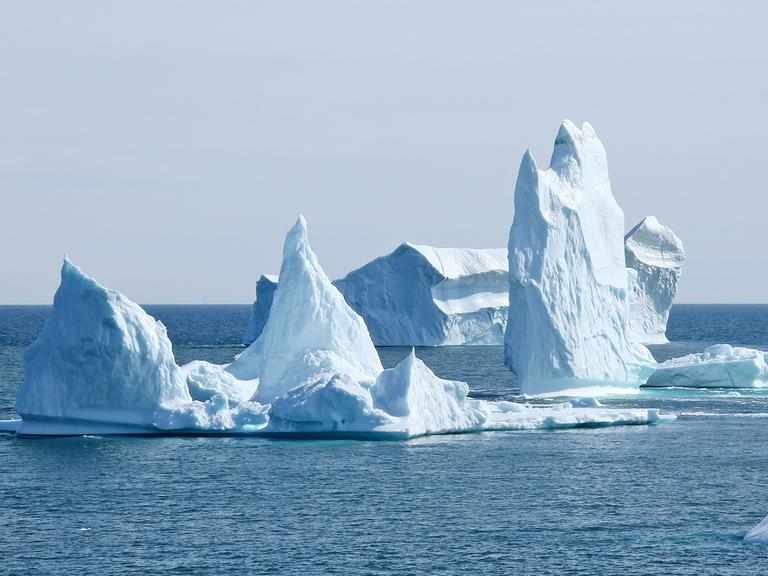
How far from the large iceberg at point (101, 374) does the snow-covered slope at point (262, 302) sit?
144 feet

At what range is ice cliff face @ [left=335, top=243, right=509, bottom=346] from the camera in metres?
83.5

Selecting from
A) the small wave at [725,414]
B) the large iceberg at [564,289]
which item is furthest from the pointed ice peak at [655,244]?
the small wave at [725,414]

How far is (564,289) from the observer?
49.8 m

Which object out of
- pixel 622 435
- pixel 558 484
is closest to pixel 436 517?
pixel 558 484

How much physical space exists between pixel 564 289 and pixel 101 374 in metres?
19.4

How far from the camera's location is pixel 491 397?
1933 inches

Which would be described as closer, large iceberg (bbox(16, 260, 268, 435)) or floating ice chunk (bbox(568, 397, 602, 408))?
large iceberg (bbox(16, 260, 268, 435))

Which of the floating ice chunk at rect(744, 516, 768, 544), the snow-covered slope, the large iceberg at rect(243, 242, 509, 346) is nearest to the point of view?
the floating ice chunk at rect(744, 516, 768, 544)

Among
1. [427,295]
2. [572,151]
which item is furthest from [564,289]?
[427,295]

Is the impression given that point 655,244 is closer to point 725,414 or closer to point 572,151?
point 572,151

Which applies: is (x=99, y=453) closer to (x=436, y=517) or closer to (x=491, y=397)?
(x=436, y=517)

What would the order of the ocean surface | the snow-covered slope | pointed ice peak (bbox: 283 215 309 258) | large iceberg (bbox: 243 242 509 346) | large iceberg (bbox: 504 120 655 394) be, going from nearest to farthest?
the ocean surface
pointed ice peak (bbox: 283 215 309 258)
large iceberg (bbox: 504 120 655 394)
the snow-covered slope
large iceberg (bbox: 243 242 509 346)

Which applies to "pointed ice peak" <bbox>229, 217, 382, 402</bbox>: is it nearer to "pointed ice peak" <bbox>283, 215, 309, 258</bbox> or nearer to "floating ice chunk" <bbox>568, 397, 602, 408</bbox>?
"pointed ice peak" <bbox>283, 215, 309, 258</bbox>

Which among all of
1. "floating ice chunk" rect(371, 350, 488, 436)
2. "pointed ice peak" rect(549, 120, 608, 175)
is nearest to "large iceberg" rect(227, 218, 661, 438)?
"floating ice chunk" rect(371, 350, 488, 436)
